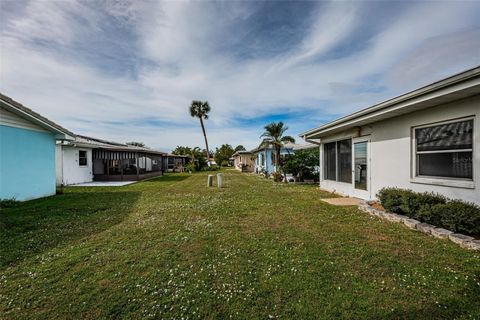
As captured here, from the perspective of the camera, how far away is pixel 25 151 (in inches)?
350

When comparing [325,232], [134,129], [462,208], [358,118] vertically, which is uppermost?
[134,129]

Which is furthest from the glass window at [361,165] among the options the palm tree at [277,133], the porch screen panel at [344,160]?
the palm tree at [277,133]

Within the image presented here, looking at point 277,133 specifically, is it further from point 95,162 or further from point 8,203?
point 95,162

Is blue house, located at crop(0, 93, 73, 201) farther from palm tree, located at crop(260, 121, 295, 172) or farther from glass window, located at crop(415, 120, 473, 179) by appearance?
glass window, located at crop(415, 120, 473, 179)

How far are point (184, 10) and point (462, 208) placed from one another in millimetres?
9492

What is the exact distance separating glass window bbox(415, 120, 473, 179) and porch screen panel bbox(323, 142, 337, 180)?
471 centimetres

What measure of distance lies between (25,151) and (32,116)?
1.55m

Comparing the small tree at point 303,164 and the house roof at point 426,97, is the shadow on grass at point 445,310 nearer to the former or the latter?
the house roof at point 426,97

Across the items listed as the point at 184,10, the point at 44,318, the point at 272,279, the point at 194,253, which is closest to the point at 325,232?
the point at 272,279

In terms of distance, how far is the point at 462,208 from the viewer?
4.30 meters

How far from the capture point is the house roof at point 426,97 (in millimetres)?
4124

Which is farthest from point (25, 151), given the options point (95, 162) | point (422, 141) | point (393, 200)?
point (422, 141)

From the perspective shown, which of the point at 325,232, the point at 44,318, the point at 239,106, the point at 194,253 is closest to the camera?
the point at 44,318

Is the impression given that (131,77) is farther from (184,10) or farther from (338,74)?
(338,74)
